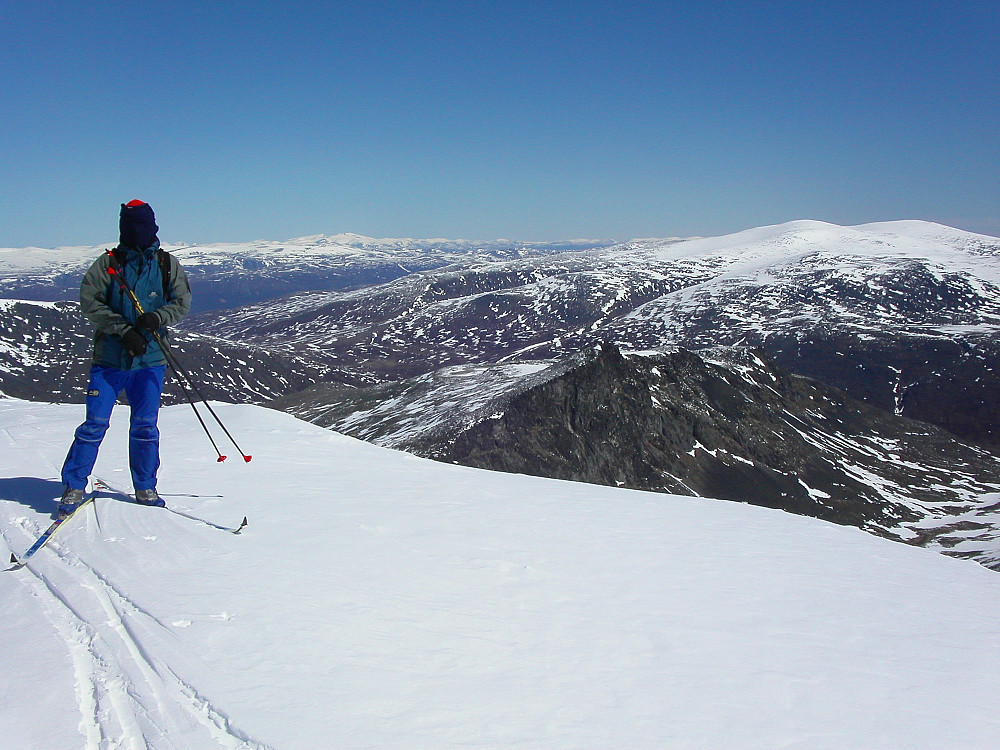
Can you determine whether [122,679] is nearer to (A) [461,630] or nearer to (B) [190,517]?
(A) [461,630]

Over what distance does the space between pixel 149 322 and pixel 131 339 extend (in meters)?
0.32

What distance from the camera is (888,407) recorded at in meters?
179

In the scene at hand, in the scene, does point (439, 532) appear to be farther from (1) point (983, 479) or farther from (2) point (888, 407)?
(2) point (888, 407)

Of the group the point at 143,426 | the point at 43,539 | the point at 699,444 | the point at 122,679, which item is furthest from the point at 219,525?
the point at 699,444

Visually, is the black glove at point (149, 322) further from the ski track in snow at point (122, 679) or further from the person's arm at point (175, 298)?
the ski track in snow at point (122, 679)

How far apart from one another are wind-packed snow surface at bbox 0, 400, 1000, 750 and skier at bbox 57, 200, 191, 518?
67cm

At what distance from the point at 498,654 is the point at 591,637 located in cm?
102

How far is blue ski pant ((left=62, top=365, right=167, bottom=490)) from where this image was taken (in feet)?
26.7

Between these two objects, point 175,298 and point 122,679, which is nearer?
point 122,679

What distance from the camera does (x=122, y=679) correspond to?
14.5ft

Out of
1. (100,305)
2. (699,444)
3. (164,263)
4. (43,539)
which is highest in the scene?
(164,263)

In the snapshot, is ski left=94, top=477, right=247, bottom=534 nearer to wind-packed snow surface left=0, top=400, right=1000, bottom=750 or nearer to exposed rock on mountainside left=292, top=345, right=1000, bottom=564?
wind-packed snow surface left=0, top=400, right=1000, bottom=750

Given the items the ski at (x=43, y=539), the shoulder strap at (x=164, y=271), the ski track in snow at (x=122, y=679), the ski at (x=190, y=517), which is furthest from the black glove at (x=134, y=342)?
the ski track in snow at (x=122, y=679)

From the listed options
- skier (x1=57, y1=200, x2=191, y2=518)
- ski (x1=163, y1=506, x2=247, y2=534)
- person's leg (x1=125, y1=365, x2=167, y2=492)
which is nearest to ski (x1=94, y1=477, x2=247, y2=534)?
ski (x1=163, y1=506, x2=247, y2=534)
